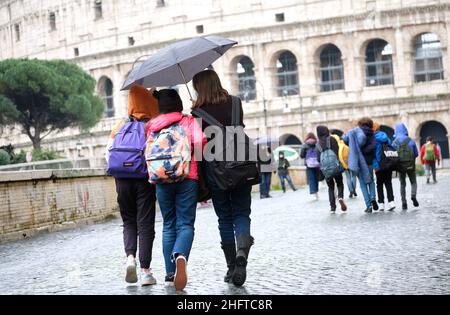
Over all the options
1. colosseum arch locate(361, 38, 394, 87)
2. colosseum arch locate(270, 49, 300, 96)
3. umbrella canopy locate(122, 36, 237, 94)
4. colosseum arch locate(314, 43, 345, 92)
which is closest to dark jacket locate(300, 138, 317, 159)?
umbrella canopy locate(122, 36, 237, 94)

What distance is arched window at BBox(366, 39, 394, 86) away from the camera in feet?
165

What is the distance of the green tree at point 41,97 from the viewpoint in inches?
1930

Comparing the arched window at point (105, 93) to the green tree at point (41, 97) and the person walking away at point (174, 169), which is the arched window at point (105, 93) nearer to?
the green tree at point (41, 97)

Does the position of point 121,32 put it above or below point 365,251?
above

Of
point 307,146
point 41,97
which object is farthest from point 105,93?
point 307,146

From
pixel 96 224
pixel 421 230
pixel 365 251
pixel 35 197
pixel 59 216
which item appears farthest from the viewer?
pixel 96 224

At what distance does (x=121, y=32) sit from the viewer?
58250mm

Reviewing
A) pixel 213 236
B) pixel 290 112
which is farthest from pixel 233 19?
pixel 213 236

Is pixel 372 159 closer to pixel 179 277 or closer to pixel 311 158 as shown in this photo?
pixel 311 158

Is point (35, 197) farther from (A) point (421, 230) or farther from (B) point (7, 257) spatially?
(A) point (421, 230)

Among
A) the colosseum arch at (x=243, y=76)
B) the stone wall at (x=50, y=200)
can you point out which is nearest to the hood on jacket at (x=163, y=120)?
the stone wall at (x=50, y=200)

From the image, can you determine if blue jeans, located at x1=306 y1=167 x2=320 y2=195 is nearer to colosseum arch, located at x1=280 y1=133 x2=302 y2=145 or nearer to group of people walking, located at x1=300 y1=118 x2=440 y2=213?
group of people walking, located at x1=300 y1=118 x2=440 y2=213
